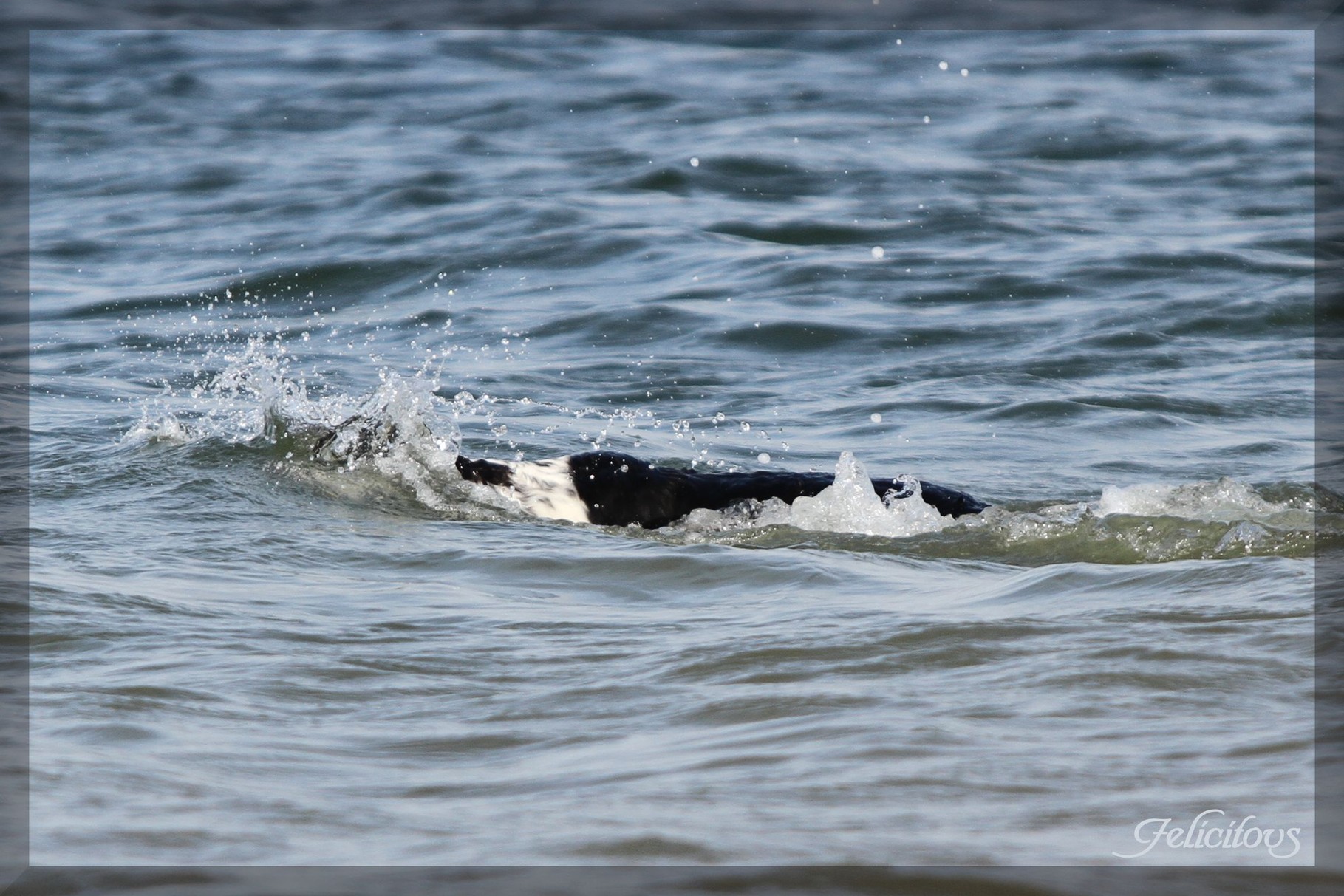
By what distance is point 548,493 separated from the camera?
5414mm

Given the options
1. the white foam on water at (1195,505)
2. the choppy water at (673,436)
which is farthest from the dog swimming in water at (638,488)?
the white foam on water at (1195,505)

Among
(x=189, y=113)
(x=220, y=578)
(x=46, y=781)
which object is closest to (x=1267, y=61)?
(x=189, y=113)

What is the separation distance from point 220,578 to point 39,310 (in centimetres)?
631

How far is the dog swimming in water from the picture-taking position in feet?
17.6

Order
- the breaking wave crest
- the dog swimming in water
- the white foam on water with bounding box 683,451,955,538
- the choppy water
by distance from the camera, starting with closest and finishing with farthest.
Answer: the choppy water → the breaking wave crest → the white foam on water with bounding box 683,451,955,538 → the dog swimming in water

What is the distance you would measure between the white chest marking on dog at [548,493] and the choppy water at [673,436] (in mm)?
111

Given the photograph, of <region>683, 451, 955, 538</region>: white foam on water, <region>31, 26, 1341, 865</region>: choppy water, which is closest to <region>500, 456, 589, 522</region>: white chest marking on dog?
<region>31, 26, 1341, 865</region>: choppy water

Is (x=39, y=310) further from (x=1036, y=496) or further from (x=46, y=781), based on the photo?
(x=46, y=781)

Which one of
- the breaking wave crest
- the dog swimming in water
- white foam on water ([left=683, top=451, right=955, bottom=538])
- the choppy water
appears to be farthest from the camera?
the dog swimming in water

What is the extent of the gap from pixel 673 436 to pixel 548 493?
1911 millimetres

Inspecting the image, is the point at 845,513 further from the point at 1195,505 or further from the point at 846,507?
the point at 1195,505

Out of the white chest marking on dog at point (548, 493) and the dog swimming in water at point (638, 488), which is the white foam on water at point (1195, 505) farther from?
the white chest marking on dog at point (548, 493)

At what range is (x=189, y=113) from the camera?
15.6 m

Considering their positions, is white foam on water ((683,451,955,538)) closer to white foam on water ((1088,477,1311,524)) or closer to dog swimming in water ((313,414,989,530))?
dog swimming in water ((313,414,989,530))
